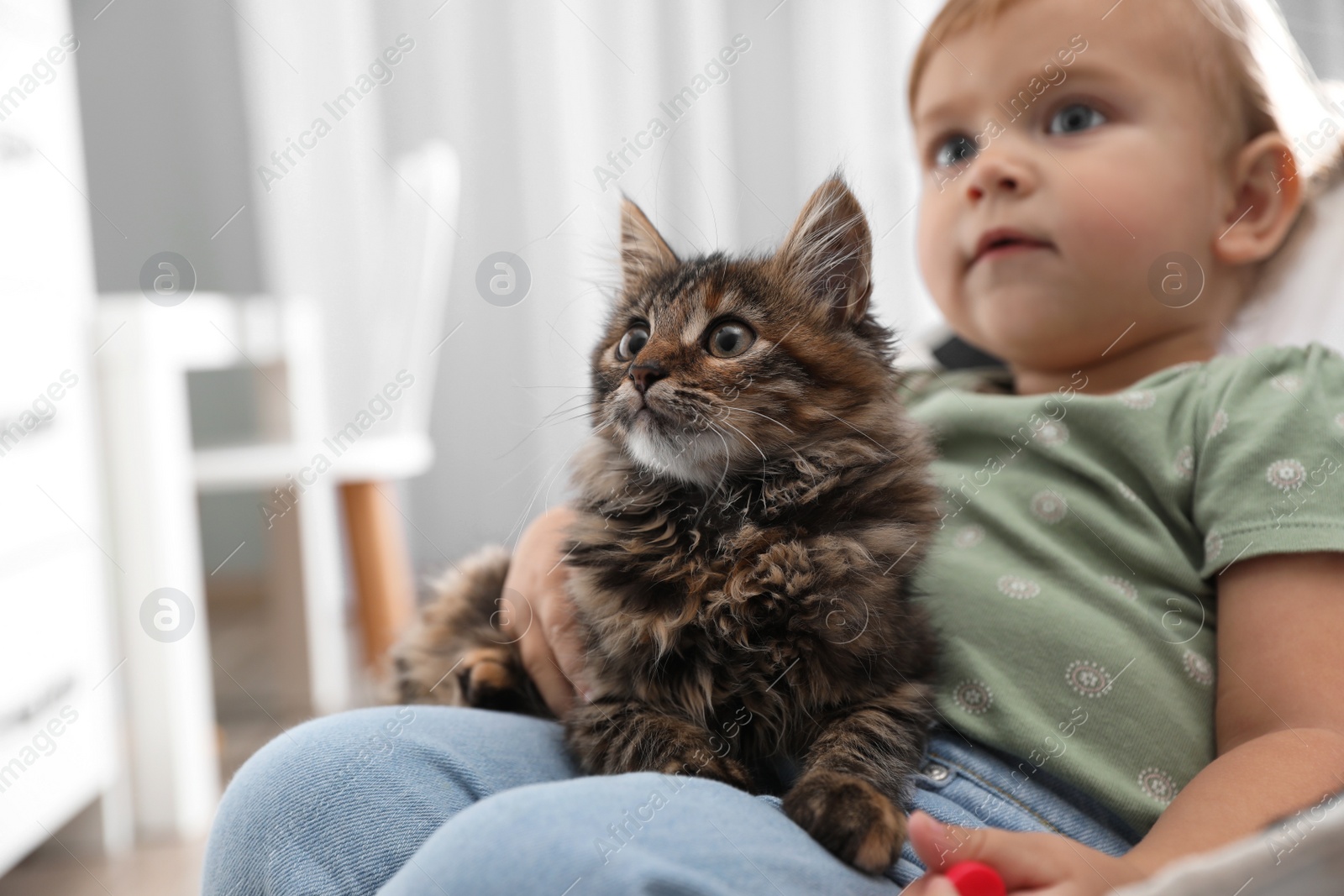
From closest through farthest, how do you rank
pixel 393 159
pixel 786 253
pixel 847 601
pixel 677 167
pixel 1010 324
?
pixel 847 601
pixel 786 253
pixel 1010 324
pixel 677 167
pixel 393 159

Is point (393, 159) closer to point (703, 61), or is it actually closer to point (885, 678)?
point (703, 61)

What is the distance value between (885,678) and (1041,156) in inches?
28.6

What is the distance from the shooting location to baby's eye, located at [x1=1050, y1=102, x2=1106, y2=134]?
1161mm

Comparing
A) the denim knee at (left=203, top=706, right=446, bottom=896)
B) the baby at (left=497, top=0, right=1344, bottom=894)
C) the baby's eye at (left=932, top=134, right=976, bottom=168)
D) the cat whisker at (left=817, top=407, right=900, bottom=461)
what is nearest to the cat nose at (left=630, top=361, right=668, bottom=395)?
the cat whisker at (left=817, top=407, right=900, bottom=461)

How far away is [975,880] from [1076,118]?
0.96m

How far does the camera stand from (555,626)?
1.07 m

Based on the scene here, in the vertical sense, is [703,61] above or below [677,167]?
above

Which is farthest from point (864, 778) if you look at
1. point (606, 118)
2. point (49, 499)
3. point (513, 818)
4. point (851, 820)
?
point (606, 118)

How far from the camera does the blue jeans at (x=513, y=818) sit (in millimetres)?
654

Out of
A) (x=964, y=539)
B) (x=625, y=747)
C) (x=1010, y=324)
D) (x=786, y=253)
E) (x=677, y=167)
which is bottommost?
(x=625, y=747)

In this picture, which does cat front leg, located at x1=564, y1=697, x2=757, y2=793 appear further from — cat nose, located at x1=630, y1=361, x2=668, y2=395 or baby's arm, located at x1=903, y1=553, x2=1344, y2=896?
cat nose, located at x1=630, y1=361, x2=668, y2=395

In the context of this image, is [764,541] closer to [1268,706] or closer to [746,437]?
[746,437]

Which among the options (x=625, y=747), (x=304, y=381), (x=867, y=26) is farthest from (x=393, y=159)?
(x=625, y=747)

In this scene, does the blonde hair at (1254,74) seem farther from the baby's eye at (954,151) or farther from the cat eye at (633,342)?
the cat eye at (633,342)
